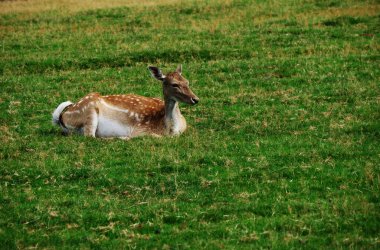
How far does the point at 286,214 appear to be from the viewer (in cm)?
946

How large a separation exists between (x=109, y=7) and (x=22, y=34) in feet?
20.3

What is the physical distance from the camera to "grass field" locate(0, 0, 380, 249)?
30.1ft

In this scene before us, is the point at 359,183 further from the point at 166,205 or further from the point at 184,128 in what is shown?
the point at 184,128

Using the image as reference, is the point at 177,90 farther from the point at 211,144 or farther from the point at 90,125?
the point at 211,144

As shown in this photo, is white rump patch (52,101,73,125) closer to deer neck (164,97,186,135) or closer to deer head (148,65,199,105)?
deer head (148,65,199,105)

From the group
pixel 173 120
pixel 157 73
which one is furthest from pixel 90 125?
pixel 157 73

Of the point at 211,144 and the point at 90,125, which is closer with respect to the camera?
the point at 211,144

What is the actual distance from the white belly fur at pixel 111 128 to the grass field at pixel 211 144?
0.69 metres

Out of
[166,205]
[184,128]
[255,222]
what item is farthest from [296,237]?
[184,128]

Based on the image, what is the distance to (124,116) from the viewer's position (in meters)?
14.6

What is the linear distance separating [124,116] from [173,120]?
103 centimetres

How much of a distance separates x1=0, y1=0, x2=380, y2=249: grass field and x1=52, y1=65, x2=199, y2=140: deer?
0.47 m

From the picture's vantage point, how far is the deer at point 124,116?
1433 centimetres

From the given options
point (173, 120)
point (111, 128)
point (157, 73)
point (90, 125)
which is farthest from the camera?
point (157, 73)
